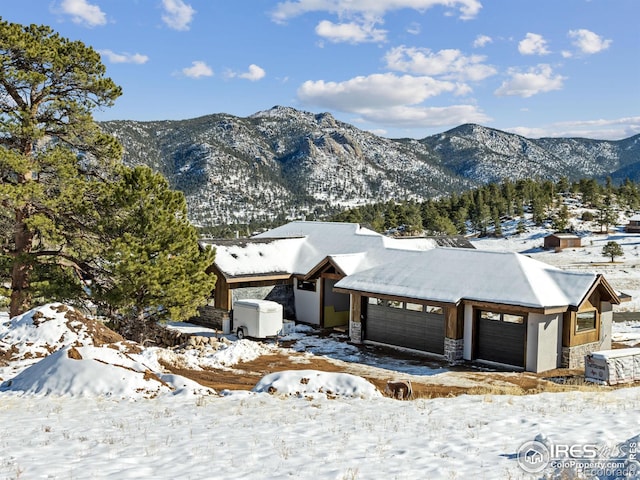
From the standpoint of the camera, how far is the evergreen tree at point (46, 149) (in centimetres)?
2222

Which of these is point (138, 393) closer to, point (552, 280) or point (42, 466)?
point (42, 466)

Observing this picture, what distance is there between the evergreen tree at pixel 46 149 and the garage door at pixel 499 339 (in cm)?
1660

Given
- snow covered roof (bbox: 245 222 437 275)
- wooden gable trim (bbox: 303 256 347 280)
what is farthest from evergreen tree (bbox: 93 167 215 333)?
wooden gable trim (bbox: 303 256 347 280)

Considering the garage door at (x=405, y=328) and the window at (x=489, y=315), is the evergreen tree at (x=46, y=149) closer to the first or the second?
the garage door at (x=405, y=328)

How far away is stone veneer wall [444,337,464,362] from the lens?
891 inches

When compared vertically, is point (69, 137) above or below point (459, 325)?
above

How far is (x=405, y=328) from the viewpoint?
2492cm

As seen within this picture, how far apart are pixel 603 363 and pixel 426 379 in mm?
6030

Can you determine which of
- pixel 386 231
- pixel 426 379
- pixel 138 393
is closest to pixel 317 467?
pixel 138 393

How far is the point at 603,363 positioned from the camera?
767 inches

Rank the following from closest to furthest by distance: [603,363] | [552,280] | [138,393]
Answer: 1. [138,393]
2. [603,363]
3. [552,280]

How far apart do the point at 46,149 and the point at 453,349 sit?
60.3 feet

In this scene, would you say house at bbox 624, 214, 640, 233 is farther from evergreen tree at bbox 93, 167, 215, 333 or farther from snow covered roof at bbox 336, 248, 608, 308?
evergreen tree at bbox 93, 167, 215, 333

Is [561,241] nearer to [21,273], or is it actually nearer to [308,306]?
[308,306]
